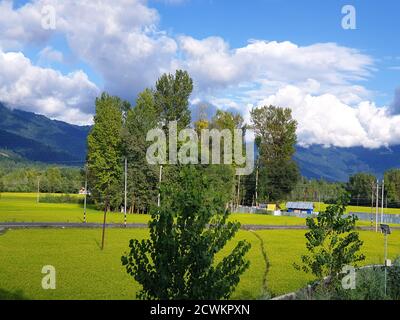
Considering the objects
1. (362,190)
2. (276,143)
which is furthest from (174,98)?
(362,190)

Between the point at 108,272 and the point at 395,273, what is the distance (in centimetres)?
1362

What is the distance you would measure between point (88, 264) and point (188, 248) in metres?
18.7

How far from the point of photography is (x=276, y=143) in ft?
353

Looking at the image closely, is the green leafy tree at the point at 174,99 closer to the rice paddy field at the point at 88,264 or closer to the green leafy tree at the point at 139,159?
the green leafy tree at the point at 139,159

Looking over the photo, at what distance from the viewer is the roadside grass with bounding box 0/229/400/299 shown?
19.4 m

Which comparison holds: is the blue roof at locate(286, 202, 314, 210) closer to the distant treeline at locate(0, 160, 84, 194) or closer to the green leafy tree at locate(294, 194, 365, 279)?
the distant treeline at locate(0, 160, 84, 194)

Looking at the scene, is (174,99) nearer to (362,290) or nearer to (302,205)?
(302,205)

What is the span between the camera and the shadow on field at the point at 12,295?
1725cm

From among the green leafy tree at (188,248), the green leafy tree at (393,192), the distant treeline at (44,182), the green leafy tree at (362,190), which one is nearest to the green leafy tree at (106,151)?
the distant treeline at (44,182)

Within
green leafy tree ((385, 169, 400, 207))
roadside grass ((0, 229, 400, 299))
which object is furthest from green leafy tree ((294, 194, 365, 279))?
green leafy tree ((385, 169, 400, 207))

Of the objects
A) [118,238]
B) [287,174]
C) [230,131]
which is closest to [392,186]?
[287,174]
